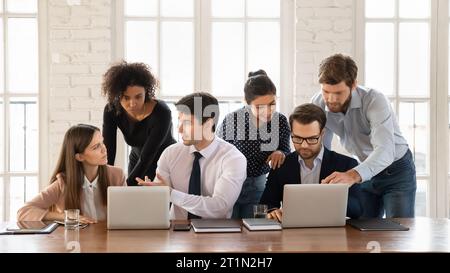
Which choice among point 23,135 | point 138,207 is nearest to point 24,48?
point 23,135

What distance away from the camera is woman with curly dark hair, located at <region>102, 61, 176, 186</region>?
3.38 meters

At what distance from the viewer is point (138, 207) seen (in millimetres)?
2553

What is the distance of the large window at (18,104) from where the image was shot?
170 inches

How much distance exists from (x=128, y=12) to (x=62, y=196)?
1.84 metres

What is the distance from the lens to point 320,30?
4.23 metres

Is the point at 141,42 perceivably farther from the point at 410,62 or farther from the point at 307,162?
the point at 410,62

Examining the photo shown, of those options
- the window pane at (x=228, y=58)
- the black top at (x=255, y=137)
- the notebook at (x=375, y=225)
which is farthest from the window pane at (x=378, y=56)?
the notebook at (x=375, y=225)

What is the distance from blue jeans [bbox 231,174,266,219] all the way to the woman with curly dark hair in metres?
0.52

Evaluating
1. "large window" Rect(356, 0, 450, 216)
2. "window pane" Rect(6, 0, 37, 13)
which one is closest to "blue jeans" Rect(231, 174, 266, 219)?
"large window" Rect(356, 0, 450, 216)

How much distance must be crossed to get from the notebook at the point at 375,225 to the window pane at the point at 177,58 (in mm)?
1998

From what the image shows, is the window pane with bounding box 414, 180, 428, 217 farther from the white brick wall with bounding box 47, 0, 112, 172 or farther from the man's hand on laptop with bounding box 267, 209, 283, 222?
the white brick wall with bounding box 47, 0, 112, 172

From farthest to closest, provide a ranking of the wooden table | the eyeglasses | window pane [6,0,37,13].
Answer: window pane [6,0,37,13] < the eyeglasses < the wooden table

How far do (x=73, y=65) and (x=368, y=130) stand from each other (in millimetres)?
2115
